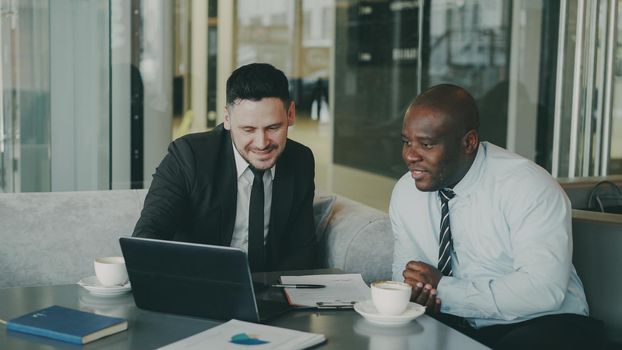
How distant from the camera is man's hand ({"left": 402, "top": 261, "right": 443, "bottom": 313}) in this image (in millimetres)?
2371

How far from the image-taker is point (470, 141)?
2.60 m

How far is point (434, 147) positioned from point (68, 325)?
3.96 ft

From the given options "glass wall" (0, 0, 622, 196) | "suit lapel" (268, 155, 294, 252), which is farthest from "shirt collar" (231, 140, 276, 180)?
"glass wall" (0, 0, 622, 196)

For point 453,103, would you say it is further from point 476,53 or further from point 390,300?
point 476,53

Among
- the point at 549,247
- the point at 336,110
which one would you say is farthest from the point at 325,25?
the point at 549,247

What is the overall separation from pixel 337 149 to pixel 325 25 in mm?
954

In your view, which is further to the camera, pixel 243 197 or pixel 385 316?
pixel 243 197

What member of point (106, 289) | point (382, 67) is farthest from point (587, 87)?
point (106, 289)

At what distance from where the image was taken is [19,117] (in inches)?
176

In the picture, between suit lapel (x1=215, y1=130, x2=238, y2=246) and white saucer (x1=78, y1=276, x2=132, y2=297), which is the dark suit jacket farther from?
white saucer (x1=78, y1=276, x2=132, y2=297)

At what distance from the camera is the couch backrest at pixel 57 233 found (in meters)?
3.04

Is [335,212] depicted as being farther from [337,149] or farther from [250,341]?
[337,149]

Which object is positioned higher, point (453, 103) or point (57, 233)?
point (453, 103)

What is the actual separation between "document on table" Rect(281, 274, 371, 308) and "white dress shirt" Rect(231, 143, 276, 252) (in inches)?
25.9
